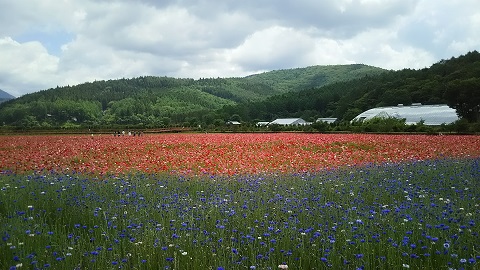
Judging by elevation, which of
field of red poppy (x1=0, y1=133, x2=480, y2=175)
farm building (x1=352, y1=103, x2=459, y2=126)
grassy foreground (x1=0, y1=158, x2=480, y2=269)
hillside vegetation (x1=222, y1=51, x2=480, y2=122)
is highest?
hillside vegetation (x1=222, y1=51, x2=480, y2=122)

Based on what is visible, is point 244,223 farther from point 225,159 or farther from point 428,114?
point 428,114

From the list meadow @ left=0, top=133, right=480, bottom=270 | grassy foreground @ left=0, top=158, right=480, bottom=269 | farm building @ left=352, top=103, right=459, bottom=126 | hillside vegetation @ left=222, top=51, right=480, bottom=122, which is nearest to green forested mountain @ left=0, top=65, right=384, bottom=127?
hillside vegetation @ left=222, top=51, right=480, bottom=122

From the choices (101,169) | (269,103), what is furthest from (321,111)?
(101,169)

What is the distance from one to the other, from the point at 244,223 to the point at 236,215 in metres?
0.36

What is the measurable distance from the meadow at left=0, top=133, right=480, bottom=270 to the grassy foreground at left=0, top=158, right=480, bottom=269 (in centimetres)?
3

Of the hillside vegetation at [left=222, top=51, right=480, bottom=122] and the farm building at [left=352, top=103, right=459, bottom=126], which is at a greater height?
the hillside vegetation at [left=222, top=51, right=480, bottom=122]

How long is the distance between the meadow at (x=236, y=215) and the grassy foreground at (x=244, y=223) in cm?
3

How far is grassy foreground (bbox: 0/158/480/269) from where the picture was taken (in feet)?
14.6

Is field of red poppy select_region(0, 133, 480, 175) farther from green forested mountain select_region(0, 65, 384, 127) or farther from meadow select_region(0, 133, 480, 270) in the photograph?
green forested mountain select_region(0, 65, 384, 127)

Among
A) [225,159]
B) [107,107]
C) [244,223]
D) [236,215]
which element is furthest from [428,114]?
[107,107]

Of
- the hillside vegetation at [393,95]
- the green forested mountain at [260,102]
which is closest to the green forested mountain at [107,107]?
the green forested mountain at [260,102]

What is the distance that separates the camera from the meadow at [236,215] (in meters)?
4.51

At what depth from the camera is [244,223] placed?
239 inches

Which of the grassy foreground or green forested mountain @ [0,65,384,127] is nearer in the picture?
the grassy foreground
